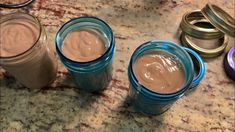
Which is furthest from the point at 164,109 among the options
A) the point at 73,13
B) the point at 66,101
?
the point at 73,13

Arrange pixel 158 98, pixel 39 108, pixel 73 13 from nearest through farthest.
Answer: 1. pixel 158 98
2. pixel 39 108
3. pixel 73 13

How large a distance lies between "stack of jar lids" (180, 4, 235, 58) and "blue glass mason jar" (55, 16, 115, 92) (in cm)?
20

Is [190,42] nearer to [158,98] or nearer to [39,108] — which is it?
[158,98]

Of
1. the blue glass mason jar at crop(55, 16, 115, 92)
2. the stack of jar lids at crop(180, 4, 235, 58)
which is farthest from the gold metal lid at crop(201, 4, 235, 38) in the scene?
the blue glass mason jar at crop(55, 16, 115, 92)

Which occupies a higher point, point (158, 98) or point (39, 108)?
point (158, 98)

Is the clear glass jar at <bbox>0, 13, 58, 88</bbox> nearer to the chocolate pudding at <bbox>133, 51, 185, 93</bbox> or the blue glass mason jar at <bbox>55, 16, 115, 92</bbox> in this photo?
the blue glass mason jar at <bbox>55, 16, 115, 92</bbox>

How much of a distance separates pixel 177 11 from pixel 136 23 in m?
0.11

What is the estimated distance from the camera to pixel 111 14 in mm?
782

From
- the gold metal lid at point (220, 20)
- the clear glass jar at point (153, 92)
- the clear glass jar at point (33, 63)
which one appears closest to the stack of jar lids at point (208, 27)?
the gold metal lid at point (220, 20)

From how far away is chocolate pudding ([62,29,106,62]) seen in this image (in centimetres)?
60

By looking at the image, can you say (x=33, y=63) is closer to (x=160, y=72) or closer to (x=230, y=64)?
(x=160, y=72)

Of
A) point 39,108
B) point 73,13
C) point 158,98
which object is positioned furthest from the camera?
point 73,13

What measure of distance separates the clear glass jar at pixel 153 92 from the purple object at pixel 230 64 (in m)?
0.16

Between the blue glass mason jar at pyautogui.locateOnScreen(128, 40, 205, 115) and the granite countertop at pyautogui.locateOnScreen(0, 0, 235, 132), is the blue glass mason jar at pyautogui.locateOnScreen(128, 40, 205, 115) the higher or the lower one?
the higher one
